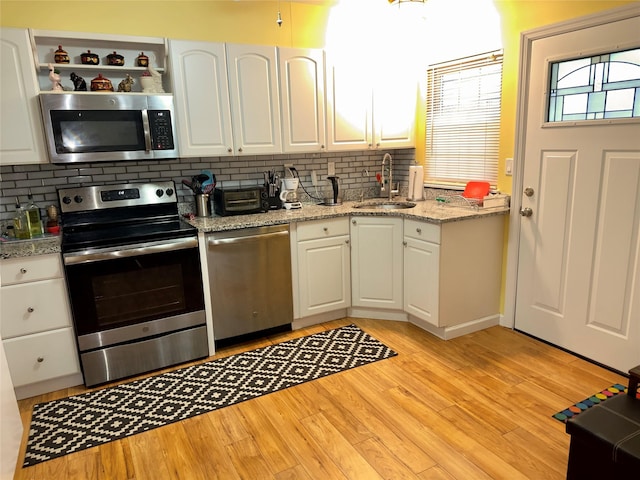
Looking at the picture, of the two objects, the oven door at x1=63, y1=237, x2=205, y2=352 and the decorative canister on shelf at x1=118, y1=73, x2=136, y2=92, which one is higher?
the decorative canister on shelf at x1=118, y1=73, x2=136, y2=92

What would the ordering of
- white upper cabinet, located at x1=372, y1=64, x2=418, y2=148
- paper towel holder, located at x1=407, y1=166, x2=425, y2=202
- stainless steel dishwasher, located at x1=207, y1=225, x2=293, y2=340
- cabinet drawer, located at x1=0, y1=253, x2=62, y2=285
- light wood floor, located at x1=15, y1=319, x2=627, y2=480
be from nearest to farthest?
A: light wood floor, located at x1=15, y1=319, x2=627, y2=480 → cabinet drawer, located at x1=0, y1=253, x2=62, y2=285 → stainless steel dishwasher, located at x1=207, y1=225, x2=293, y2=340 → white upper cabinet, located at x1=372, y1=64, x2=418, y2=148 → paper towel holder, located at x1=407, y1=166, x2=425, y2=202

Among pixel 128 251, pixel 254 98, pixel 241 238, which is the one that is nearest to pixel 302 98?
pixel 254 98

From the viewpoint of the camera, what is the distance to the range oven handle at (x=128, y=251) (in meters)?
2.59

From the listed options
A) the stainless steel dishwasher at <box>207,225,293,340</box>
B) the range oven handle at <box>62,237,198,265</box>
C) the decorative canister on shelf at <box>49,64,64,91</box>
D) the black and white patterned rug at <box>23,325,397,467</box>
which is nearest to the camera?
the black and white patterned rug at <box>23,325,397,467</box>

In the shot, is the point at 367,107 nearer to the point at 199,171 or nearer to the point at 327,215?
the point at 327,215

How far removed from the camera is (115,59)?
117 inches

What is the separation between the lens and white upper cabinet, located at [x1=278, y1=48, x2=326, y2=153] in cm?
338

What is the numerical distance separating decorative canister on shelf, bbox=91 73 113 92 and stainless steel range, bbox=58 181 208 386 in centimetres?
64

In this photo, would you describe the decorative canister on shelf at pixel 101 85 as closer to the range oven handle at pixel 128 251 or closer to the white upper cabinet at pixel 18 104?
the white upper cabinet at pixel 18 104

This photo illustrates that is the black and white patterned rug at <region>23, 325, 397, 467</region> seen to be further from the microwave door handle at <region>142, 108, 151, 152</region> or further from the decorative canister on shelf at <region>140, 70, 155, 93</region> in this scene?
the decorative canister on shelf at <region>140, 70, 155, 93</region>

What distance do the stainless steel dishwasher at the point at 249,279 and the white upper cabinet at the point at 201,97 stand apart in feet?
2.23

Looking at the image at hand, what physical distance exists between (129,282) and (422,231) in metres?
2.00

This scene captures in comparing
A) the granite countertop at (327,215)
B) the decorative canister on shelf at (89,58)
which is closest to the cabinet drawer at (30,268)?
the granite countertop at (327,215)

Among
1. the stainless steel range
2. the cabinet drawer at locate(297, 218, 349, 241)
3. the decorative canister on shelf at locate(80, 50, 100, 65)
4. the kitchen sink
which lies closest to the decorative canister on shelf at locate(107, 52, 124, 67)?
the decorative canister on shelf at locate(80, 50, 100, 65)
